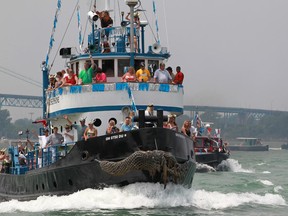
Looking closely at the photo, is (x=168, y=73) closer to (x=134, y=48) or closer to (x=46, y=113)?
(x=134, y=48)

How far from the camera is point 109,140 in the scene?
2581 cm

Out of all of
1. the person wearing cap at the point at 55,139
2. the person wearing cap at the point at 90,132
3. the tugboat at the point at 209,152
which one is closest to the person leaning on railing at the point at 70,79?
the person wearing cap at the point at 55,139

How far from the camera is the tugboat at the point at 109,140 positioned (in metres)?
25.7

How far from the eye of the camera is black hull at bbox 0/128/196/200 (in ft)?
84.2

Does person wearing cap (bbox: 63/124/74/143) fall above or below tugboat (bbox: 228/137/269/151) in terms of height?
below

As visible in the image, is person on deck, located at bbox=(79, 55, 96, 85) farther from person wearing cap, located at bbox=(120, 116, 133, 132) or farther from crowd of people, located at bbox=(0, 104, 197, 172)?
person wearing cap, located at bbox=(120, 116, 133, 132)

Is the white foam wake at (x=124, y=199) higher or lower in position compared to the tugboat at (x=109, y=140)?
lower

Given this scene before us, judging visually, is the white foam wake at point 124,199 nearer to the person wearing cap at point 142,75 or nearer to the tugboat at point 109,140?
the tugboat at point 109,140

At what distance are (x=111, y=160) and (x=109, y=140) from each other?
0.59 metres

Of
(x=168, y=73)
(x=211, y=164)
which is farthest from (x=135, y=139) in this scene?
(x=211, y=164)

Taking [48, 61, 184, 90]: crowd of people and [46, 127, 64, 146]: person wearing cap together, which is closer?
[46, 127, 64, 146]: person wearing cap

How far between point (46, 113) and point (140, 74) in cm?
491

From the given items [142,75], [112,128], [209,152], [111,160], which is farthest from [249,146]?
[111,160]

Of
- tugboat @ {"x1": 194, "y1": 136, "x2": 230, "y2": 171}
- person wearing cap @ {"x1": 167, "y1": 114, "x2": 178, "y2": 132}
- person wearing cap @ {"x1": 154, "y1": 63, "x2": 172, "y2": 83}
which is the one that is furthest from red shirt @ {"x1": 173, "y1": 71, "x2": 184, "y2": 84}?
tugboat @ {"x1": 194, "y1": 136, "x2": 230, "y2": 171}
